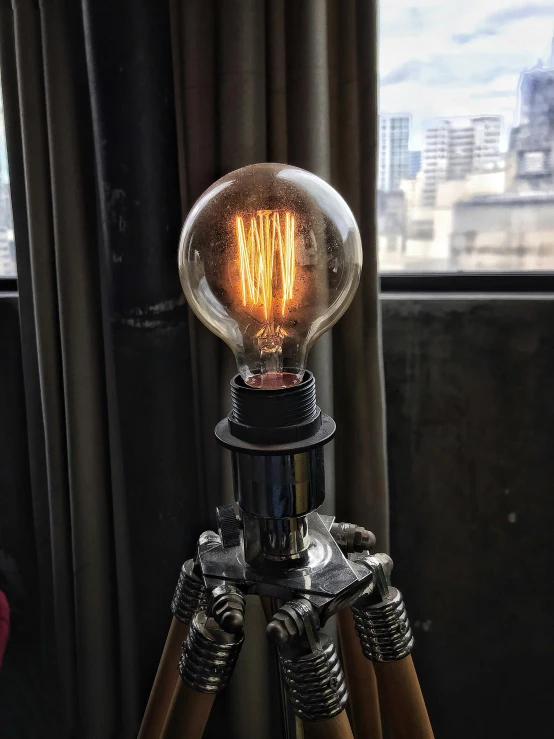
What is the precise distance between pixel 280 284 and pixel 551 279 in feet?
1.94

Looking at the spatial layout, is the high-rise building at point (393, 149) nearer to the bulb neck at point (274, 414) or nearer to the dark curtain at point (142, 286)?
the dark curtain at point (142, 286)

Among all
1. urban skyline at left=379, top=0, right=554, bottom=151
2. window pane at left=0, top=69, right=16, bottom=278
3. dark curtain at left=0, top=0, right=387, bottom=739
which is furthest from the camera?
window pane at left=0, top=69, right=16, bottom=278

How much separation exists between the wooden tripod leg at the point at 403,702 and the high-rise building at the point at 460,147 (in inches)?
30.6

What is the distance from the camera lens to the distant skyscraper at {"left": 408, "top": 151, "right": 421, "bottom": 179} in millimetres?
1008

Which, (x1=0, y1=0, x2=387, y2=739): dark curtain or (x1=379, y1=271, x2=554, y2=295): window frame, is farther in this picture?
(x1=379, y1=271, x2=554, y2=295): window frame

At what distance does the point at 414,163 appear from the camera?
39.9 inches

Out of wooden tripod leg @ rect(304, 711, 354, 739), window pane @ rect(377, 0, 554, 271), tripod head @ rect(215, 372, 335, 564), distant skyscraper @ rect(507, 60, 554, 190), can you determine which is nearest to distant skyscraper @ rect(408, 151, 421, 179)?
window pane @ rect(377, 0, 554, 271)

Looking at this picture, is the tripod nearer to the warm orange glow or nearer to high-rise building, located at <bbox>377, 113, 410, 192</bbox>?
the warm orange glow

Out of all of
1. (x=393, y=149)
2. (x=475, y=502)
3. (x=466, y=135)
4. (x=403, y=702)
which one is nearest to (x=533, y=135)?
(x=466, y=135)

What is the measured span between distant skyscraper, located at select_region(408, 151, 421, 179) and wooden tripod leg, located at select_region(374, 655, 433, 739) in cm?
77

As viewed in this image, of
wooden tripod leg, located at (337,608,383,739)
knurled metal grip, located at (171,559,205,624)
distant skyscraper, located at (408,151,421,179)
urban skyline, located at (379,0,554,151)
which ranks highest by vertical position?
urban skyline, located at (379,0,554,151)

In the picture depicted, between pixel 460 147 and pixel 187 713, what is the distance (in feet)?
3.00

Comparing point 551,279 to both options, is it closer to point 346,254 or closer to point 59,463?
point 346,254

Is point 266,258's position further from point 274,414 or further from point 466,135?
point 466,135
